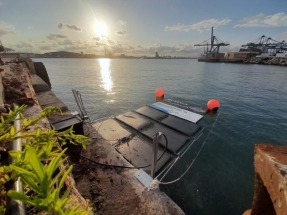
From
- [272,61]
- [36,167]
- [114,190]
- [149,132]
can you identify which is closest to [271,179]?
[36,167]

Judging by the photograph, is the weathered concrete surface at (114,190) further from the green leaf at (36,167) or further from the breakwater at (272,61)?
the breakwater at (272,61)

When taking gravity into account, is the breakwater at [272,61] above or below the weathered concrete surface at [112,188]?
above

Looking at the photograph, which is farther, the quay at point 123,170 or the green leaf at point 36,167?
the quay at point 123,170

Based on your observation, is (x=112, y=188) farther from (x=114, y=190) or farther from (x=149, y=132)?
(x=149, y=132)

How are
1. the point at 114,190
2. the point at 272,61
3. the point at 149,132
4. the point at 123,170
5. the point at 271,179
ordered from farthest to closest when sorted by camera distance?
1. the point at 272,61
2. the point at 149,132
3. the point at 123,170
4. the point at 114,190
5. the point at 271,179

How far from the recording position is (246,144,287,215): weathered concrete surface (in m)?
1.20

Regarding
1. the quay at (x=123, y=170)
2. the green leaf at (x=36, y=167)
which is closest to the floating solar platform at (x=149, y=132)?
the quay at (x=123, y=170)

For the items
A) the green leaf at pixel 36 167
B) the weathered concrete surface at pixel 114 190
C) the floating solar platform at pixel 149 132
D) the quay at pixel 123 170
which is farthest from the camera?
the floating solar platform at pixel 149 132

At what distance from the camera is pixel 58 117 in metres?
5.23

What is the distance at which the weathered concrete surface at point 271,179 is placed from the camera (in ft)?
3.95

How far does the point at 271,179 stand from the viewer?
1337 mm

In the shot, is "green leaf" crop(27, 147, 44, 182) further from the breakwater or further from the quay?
the breakwater

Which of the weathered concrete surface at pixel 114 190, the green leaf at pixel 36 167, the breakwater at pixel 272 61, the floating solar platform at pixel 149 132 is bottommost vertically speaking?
the floating solar platform at pixel 149 132

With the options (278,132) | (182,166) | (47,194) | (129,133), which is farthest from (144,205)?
(278,132)
